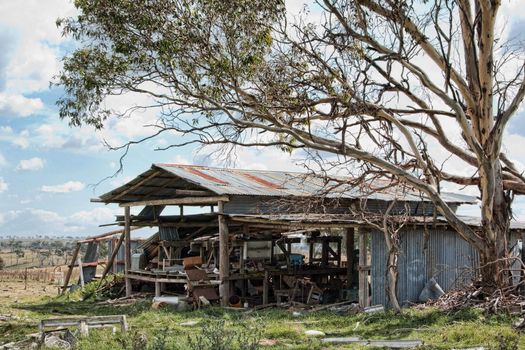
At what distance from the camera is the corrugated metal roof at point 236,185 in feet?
62.8

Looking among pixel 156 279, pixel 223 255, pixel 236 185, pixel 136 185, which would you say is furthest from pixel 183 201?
pixel 223 255

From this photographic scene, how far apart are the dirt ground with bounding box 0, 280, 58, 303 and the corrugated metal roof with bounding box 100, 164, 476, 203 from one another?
5017 mm

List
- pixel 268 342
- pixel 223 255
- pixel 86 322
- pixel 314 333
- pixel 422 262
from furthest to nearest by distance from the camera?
pixel 223 255
pixel 422 262
pixel 314 333
pixel 86 322
pixel 268 342

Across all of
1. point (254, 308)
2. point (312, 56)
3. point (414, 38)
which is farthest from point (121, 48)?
point (254, 308)

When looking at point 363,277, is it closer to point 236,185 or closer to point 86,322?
point 236,185

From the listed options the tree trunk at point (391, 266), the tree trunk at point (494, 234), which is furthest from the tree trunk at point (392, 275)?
the tree trunk at point (494, 234)

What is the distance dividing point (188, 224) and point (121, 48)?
29.8ft

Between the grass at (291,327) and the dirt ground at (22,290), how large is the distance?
5491 millimetres

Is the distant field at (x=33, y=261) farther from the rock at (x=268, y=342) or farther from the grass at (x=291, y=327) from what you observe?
the rock at (x=268, y=342)

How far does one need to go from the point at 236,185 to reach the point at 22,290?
12.7m

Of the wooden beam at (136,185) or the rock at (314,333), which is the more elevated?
the wooden beam at (136,185)

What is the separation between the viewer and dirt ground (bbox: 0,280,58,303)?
23891mm

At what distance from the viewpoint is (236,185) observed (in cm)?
1981

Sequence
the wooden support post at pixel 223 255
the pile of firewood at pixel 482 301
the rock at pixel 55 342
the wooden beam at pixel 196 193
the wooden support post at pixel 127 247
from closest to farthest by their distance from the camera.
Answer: the rock at pixel 55 342, the pile of firewood at pixel 482 301, the wooden support post at pixel 223 255, the wooden beam at pixel 196 193, the wooden support post at pixel 127 247
